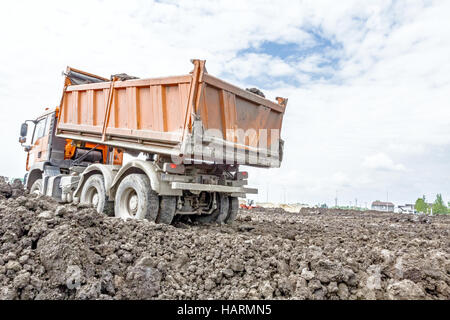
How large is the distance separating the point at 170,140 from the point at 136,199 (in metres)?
1.44

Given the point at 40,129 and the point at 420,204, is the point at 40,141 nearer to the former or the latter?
the point at 40,129

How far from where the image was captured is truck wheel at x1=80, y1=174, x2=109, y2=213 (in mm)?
7164

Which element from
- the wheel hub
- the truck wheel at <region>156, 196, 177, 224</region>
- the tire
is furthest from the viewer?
the tire

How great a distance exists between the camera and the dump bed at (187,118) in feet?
18.9

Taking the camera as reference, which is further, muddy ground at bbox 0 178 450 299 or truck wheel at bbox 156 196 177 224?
truck wheel at bbox 156 196 177 224

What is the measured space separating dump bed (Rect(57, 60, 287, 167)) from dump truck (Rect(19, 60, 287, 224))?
0.02 metres

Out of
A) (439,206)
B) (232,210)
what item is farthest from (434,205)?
(232,210)

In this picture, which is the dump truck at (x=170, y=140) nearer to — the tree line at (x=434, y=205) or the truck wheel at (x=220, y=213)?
the truck wheel at (x=220, y=213)

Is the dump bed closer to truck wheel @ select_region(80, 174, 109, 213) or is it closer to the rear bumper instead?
the rear bumper

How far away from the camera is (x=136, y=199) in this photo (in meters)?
6.54

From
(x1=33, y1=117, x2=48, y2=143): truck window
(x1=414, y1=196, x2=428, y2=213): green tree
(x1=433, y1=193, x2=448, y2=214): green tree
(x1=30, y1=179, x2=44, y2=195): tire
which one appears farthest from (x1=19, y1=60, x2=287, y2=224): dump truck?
(x1=414, y1=196, x2=428, y2=213): green tree
